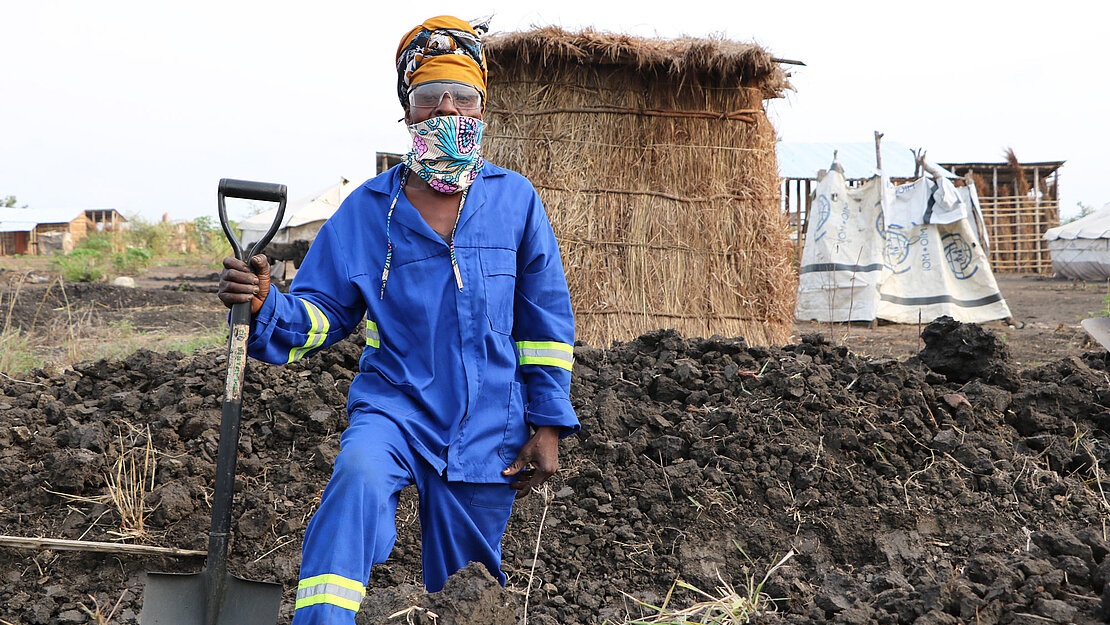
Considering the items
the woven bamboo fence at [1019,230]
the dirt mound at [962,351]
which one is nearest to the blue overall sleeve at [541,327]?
the dirt mound at [962,351]

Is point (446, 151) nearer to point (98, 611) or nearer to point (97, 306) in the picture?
point (98, 611)

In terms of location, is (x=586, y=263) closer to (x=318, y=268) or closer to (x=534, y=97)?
(x=534, y=97)

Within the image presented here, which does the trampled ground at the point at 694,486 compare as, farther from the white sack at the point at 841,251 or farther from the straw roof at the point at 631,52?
the white sack at the point at 841,251

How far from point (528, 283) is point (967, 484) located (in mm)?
2038

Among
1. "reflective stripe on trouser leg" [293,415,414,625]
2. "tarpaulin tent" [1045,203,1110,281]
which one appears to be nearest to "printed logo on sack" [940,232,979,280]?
"tarpaulin tent" [1045,203,1110,281]

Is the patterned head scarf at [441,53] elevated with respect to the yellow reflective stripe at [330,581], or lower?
elevated

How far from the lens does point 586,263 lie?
604 centimetres

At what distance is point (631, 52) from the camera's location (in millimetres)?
5836

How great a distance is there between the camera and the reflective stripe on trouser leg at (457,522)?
2131 mm

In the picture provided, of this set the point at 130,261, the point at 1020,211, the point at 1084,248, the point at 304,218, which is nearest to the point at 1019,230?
the point at 1020,211

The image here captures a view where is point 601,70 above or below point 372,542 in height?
above

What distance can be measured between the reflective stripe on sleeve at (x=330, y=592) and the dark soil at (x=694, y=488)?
0.33 metres

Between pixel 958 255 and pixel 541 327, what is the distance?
9.52 meters

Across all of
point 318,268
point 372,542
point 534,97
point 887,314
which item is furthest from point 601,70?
point 887,314
